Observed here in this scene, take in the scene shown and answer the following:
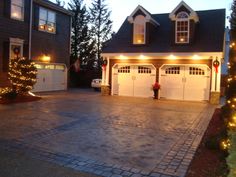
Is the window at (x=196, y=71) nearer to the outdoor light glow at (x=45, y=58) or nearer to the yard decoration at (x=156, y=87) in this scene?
the yard decoration at (x=156, y=87)

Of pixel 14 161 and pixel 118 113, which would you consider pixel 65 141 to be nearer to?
pixel 14 161

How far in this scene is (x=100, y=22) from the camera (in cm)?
4044

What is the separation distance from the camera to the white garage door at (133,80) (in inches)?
800

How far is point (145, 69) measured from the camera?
2042 centimetres

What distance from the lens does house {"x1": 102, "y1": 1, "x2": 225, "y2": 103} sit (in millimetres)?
18438

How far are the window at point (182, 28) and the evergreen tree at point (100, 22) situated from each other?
21.4 m

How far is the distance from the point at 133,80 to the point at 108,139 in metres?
13.3

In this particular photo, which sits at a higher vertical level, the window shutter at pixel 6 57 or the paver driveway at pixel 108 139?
the window shutter at pixel 6 57

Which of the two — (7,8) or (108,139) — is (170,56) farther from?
(108,139)

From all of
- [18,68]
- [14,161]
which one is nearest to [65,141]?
[14,161]

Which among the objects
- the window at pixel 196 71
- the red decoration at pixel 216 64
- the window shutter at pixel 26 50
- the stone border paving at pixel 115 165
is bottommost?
the stone border paving at pixel 115 165

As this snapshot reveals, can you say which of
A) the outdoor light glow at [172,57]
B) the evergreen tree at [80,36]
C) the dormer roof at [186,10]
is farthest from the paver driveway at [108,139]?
the evergreen tree at [80,36]

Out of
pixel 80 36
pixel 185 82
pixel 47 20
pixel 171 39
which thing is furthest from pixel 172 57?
pixel 80 36

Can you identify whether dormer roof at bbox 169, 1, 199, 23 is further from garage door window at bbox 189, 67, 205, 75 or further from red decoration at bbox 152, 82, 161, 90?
red decoration at bbox 152, 82, 161, 90
